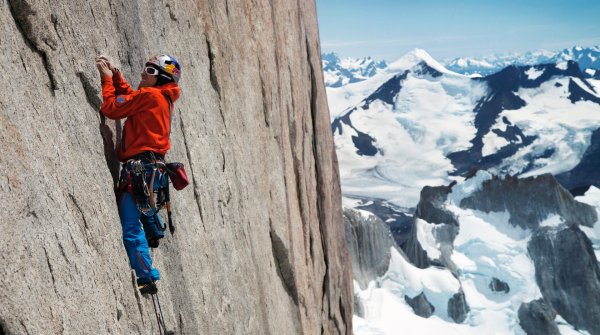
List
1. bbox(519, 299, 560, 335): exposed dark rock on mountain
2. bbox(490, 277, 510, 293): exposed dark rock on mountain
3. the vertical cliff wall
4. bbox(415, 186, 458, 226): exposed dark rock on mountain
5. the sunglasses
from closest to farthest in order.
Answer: the vertical cliff wall < the sunglasses < bbox(519, 299, 560, 335): exposed dark rock on mountain < bbox(490, 277, 510, 293): exposed dark rock on mountain < bbox(415, 186, 458, 226): exposed dark rock on mountain

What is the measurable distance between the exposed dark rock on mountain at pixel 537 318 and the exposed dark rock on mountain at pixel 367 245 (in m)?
19.5

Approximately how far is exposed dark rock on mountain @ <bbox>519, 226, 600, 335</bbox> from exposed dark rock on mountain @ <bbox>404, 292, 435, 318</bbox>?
1714cm

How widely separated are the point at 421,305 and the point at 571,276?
2346cm

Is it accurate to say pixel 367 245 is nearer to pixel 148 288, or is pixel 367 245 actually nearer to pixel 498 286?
pixel 498 286

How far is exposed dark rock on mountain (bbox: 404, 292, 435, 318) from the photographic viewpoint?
71.9 meters

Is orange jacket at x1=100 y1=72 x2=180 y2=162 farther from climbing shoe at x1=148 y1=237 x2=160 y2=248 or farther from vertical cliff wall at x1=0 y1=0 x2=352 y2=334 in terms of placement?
climbing shoe at x1=148 y1=237 x2=160 y2=248

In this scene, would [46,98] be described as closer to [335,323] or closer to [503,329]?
[335,323]

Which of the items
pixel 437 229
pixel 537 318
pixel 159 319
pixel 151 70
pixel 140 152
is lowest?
pixel 537 318

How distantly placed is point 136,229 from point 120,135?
4.20 feet

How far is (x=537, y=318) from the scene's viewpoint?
6588cm

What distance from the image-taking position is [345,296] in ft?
67.8

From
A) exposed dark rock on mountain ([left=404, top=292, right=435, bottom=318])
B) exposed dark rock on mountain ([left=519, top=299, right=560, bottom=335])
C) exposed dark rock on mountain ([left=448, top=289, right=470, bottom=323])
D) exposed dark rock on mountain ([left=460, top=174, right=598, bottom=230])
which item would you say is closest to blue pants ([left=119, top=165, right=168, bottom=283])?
exposed dark rock on mountain ([left=519, top=299, right=560, bottom=335])

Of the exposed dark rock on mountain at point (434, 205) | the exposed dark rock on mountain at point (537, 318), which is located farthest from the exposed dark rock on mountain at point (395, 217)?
the exposed dark rock on mountain at point (537, 318)

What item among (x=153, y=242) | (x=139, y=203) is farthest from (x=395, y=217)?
(x=139, y=203)
